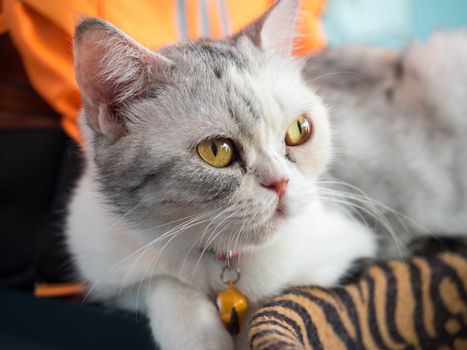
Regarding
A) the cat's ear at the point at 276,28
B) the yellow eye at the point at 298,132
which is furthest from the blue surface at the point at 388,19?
the yellow eye at the point at 298,132

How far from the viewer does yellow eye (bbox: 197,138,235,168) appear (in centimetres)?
74

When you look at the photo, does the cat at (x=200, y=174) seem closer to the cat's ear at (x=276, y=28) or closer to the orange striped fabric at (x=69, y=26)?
the cat's ear at (x=276, y=28)

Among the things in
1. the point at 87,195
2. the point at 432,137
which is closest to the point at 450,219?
the point at 432,137

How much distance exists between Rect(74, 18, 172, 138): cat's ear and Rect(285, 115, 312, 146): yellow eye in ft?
0.77

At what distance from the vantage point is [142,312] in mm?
921

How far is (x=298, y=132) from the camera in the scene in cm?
84

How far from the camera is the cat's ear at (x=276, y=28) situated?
90 cm

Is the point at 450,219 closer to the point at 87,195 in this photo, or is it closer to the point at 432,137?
the point at 432,137

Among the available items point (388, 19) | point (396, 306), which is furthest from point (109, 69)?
point (388, 19)

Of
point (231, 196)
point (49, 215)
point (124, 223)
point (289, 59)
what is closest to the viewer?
point (231, 196)

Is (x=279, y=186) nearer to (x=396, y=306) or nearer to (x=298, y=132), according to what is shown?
(x=298, y=132)

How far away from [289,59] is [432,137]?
49cm

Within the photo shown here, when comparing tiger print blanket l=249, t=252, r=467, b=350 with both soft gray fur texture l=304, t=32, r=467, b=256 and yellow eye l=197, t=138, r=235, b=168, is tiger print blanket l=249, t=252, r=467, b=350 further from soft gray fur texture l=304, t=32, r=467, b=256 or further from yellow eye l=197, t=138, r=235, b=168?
yellow eye l=197, t=138, r=235, b=168

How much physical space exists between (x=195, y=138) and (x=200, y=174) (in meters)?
0.06
